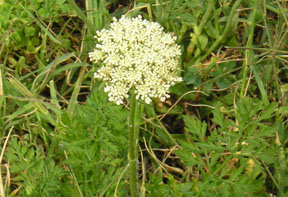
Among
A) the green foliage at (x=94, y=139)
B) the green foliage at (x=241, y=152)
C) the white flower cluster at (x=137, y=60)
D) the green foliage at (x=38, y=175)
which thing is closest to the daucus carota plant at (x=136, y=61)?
the white flower cluster at (x=137, y=60)

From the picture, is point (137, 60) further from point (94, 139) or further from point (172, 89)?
point (172, 89)

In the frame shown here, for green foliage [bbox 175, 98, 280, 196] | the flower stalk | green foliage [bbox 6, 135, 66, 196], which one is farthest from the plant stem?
green foliage [bbox 6, 135, 66, 196]

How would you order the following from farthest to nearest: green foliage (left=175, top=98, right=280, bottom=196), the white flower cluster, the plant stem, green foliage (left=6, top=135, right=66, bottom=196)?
1. green foliage (left=6, top=135, right=66, bottom=196)
2. green foliage (left=175, top=98, right=280, bottom=196)
3. the plant stem
4. the white flower cluster

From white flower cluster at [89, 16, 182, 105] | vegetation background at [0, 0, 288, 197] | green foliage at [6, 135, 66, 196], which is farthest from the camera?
vegetation background at [0, 0, 288, 197]

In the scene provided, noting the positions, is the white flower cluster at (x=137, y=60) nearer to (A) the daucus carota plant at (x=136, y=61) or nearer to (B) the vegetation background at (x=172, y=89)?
(A) the daucus carota plant at (x=136, y=61)

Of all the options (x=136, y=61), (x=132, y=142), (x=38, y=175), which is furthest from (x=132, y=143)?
(x=38, y=175)

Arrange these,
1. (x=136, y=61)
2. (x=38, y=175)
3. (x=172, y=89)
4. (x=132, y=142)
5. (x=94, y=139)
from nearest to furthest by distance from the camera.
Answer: (x=136, y=61) → (x=132, y=142) → (x=94, y=139) → (x=38, y=175) → (x=172, y=89)

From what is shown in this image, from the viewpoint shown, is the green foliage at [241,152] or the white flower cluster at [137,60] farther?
the green foliage at [241,152]

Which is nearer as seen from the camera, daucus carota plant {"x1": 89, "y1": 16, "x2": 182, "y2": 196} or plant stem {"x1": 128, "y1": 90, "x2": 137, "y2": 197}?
daucus carota plant {"x1": 89, "y1": 16, "x2": 182, "y2": 196}

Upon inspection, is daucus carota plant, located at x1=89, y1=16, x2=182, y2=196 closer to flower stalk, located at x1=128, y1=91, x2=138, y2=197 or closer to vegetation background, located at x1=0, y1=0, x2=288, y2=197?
flower stalk, located at x1=128, y1=91, x2=138, y2=197

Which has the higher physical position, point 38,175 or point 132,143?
point 132,143

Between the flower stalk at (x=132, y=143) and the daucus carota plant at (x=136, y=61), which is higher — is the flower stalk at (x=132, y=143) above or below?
below
